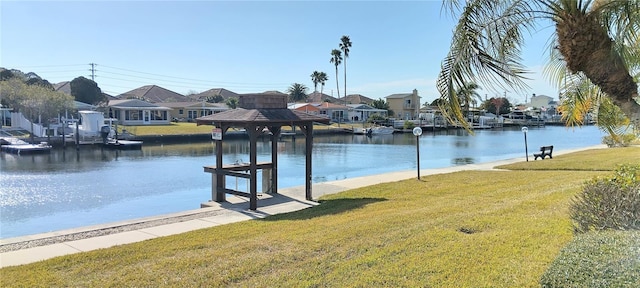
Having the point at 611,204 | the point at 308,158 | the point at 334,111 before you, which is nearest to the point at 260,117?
the point at 308,158

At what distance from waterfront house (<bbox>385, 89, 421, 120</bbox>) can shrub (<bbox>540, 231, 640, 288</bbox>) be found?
81560 mm

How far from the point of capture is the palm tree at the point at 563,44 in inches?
172

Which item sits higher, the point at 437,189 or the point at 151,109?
the point at 151,109

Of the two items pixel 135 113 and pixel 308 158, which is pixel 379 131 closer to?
pixel 135 113

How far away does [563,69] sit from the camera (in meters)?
6.79

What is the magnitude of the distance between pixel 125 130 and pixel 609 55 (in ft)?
162

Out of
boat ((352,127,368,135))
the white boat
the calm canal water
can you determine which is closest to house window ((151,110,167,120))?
the calm canal water

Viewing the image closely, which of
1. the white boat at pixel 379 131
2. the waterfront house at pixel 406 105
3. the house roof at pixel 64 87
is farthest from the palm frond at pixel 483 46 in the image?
the waterfront house at pixel 406 105

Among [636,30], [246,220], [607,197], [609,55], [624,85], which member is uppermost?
[636,30]

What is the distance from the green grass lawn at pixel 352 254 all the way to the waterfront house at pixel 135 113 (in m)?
53.8

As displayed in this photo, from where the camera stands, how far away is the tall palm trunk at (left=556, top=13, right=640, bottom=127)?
4.34 metres

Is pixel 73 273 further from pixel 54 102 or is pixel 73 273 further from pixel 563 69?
pixel 54 102

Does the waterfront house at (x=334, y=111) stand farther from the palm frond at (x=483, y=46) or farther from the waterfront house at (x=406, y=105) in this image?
the palm frond at (x=483, y=46)

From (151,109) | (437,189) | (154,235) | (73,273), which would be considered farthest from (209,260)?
(151,109)
